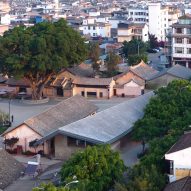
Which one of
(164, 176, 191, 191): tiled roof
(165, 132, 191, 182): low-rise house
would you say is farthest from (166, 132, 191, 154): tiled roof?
(164, 176, 191, 191): tiled roof

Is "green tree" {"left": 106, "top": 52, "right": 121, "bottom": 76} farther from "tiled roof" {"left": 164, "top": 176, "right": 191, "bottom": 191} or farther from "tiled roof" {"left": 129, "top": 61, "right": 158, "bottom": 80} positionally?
"tiled roof" {"left": 164, "top": 176, "right": 191, "bottom": 191}

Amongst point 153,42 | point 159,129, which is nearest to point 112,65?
point 153,42

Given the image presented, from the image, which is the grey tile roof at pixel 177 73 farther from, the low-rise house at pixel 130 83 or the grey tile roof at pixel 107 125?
the grey tile roof at pixel 107 125

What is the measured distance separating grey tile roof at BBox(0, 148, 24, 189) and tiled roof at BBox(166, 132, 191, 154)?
7.17 metres

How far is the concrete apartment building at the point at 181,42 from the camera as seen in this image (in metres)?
48.8

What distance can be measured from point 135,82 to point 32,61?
7705mm

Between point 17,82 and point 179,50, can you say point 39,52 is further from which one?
point 179,50

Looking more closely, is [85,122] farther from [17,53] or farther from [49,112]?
[17,53]

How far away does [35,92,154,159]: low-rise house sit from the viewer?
84.0 ft

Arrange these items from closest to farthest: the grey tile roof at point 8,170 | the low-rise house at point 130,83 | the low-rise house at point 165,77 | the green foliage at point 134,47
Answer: the grey tile roof at point 8,170
the low-rise house at point 130,83
the low-rise house at point 165,77
the green foliage at point 134,47

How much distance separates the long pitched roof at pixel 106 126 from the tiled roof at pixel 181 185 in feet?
24.6

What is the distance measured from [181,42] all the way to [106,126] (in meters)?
24.1

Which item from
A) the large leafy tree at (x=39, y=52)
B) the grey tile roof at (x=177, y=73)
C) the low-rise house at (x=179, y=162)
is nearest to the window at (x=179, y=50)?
the grey tile roof at (x=177, y=73)

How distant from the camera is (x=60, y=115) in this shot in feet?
97.7
